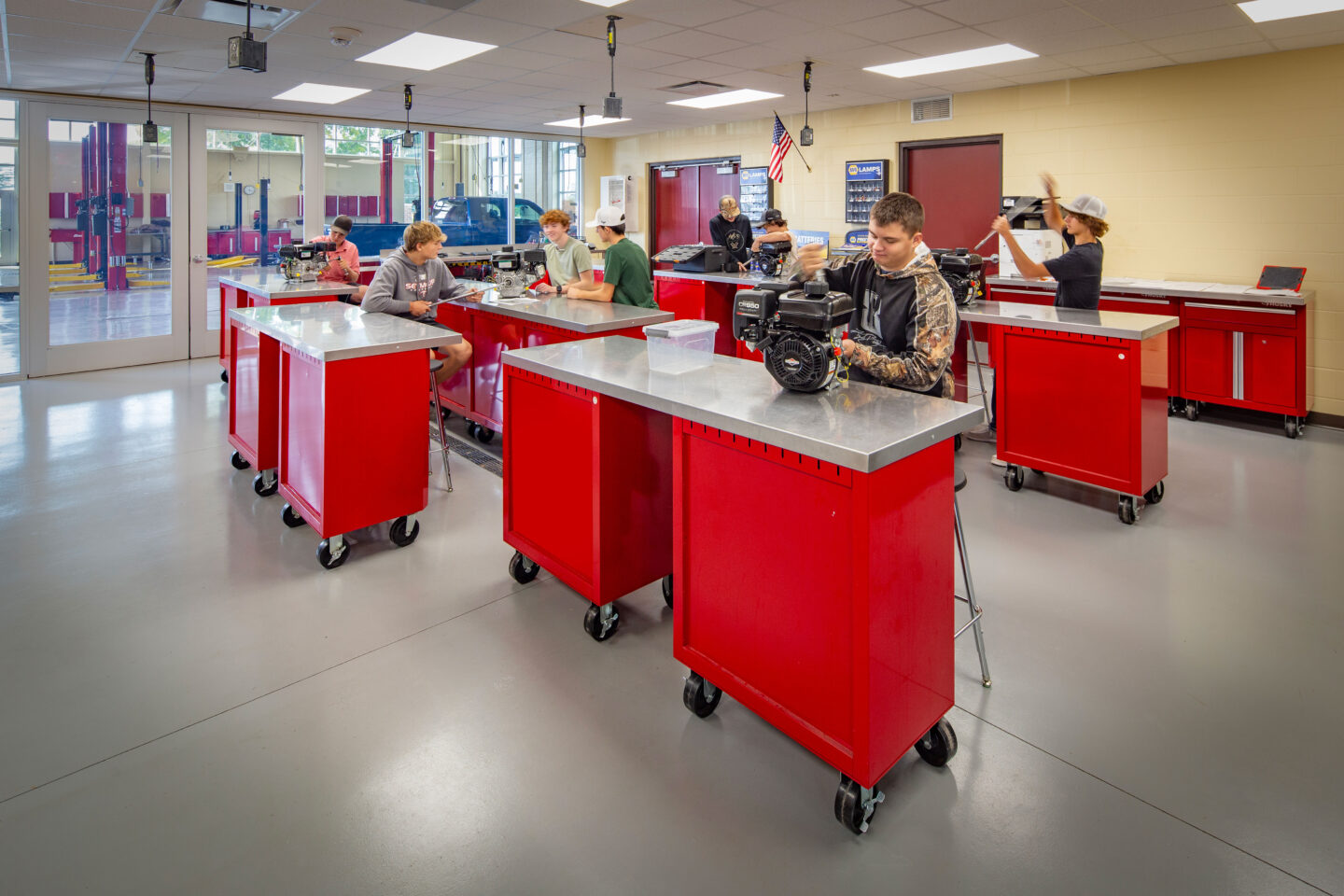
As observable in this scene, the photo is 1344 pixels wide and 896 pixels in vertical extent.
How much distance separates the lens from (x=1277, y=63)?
607cm

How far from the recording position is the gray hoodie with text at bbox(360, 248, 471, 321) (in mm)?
A: 4871

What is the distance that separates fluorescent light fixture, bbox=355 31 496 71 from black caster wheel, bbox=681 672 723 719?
207 inches

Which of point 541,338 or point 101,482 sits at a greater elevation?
point 541,338

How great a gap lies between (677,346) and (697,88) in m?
5.98

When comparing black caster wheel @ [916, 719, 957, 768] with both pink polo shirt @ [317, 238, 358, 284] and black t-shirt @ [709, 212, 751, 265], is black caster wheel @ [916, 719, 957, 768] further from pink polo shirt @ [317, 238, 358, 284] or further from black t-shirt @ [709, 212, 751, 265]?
black t-shirt @ [709, 212, 751, 265]

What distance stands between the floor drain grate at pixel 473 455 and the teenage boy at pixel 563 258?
1.21m

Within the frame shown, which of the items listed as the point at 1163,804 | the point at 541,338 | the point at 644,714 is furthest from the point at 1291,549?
the point at 541,338

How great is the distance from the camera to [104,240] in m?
8.35

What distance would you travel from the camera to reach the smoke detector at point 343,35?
18.3 ft

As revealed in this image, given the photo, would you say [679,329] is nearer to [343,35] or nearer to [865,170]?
[343,35]

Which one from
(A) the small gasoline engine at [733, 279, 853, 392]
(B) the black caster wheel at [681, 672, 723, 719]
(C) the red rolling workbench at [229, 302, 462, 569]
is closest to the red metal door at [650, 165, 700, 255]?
(C) the red rolling workbench at [229, 302, 462, 569]

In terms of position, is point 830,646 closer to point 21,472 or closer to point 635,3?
point 635,3

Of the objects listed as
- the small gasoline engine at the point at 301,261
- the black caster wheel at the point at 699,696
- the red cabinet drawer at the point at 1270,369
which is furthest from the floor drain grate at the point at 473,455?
the red cabinet drawer at the point at 1270,369

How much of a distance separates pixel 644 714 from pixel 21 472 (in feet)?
15.0
